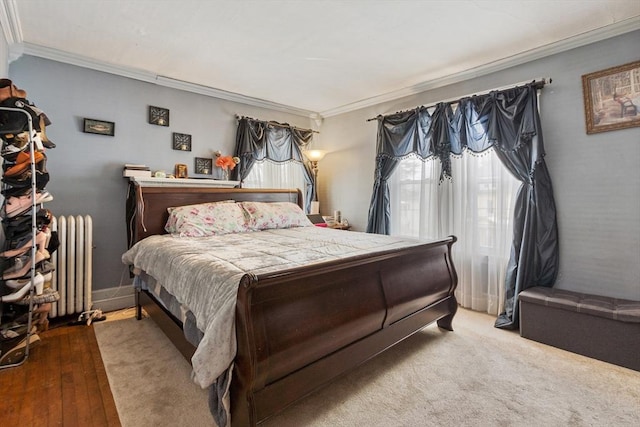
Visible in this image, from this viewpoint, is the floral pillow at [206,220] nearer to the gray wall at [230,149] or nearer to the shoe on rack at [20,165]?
the gray wall at [230,149]

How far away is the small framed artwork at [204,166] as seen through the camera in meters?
3.76

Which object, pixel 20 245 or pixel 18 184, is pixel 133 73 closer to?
pixel 18 184

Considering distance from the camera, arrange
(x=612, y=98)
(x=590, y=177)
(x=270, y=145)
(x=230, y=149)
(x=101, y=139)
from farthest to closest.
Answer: (x=270, y=145) → (x=230, y=149) → (x=101, y=139) → (x=590, y=177) → (x=612, y=98)

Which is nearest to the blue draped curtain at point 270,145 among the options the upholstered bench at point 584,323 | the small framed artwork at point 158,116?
the small framed artwork at point 158,116

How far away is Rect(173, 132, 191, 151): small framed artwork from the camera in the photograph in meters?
3.58

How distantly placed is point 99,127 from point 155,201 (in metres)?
0.93

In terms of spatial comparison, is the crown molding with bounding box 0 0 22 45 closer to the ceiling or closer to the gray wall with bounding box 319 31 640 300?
the ceiling

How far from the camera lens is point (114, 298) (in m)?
3.20

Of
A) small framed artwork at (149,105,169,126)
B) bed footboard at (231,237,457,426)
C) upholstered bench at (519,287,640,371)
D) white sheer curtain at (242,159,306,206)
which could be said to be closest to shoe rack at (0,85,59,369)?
small framed artwork at (149,105,169,126)

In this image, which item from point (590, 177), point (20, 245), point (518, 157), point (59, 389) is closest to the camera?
point (59, 389)

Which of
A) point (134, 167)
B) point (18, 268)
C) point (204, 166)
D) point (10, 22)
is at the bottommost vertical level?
point (18, 268)

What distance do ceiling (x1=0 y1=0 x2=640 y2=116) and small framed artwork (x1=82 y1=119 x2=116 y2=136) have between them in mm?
548

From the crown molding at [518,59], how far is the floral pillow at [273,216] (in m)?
1.90

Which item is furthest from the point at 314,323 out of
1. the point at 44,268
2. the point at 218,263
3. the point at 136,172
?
the point at 136,172
